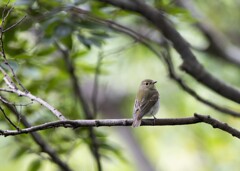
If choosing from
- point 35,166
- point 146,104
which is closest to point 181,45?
point 146,104

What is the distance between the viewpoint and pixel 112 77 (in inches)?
297

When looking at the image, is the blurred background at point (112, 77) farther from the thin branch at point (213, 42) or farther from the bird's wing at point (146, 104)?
the bird's wing at point (146, 104)

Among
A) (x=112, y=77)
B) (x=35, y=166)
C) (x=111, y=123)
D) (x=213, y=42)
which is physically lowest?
(x=112, y=77)

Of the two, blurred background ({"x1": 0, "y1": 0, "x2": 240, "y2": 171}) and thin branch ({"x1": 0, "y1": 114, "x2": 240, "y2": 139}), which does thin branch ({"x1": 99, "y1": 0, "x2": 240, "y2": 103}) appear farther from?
thin branch ({"x1": 0, "y1": 114, "x2": 240, "y2": 139})

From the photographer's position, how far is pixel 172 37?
3451 millimetres

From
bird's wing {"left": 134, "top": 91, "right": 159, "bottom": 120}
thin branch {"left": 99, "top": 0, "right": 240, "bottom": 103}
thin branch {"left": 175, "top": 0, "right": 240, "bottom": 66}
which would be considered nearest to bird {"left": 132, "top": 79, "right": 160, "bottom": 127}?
bird's wing {"left": 134, "top": 91, "right": 159, "bottom": 120}

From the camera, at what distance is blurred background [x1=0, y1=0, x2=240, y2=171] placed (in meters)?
3.70

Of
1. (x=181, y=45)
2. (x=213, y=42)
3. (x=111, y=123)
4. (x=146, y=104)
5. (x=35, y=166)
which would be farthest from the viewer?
(x=213, y=42)

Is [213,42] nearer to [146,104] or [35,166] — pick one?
[146,104]

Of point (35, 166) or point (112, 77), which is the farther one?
point (112, 77)

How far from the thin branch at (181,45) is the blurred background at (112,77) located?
0.87ft

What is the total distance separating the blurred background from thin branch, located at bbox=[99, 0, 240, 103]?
0.27 meters

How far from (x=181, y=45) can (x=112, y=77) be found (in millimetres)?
4063

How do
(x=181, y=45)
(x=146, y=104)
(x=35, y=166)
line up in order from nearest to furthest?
1. (x=181, y=45)
2. (x=146, y=104)
3. (x=35, y=166)
